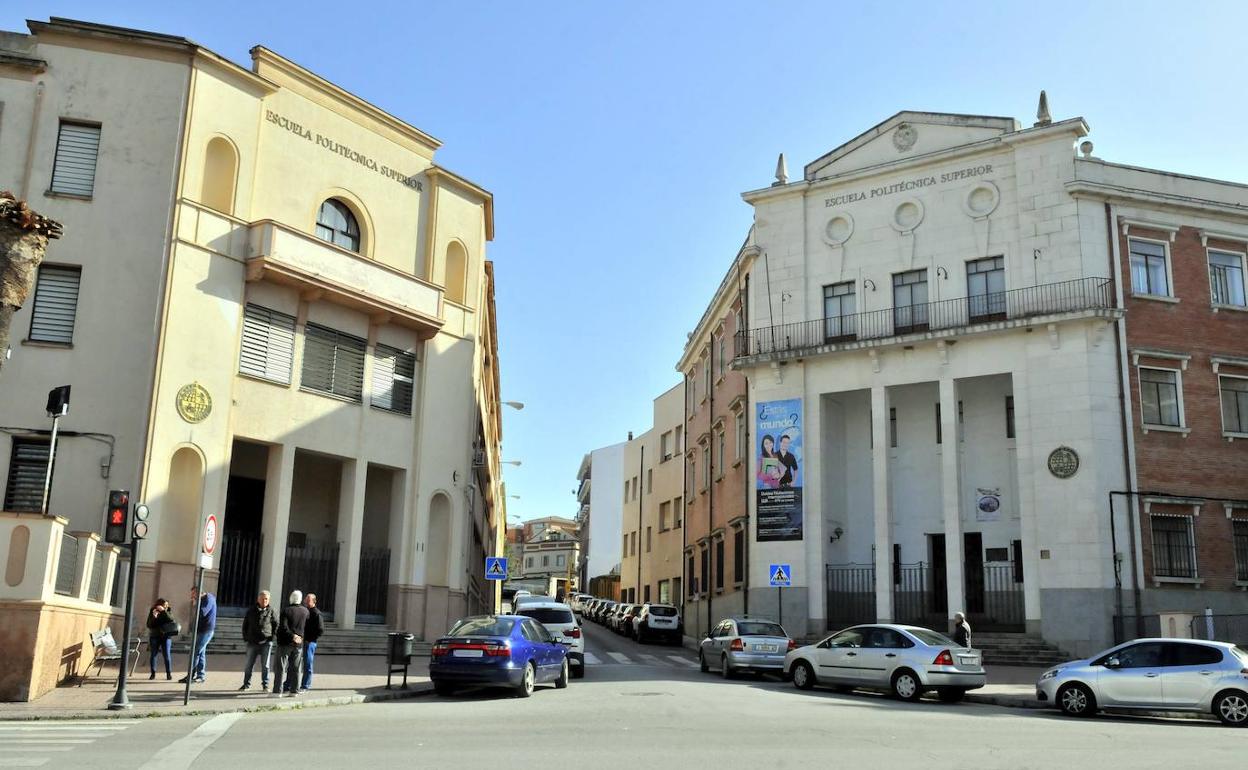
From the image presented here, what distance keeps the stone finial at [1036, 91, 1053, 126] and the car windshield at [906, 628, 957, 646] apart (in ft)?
58.0

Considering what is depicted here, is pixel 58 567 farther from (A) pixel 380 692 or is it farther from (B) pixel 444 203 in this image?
(B) pixel 444 203

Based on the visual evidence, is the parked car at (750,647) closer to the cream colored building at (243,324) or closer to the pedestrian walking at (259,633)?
the cream colored building at (243,324)

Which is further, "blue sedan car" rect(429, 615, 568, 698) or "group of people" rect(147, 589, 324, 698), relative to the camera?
"blue sedan car" rect(429, 615, 568, 698)

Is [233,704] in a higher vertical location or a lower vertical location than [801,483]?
lower

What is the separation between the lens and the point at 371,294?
2661cm

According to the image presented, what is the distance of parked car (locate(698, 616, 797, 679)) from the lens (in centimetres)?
2434

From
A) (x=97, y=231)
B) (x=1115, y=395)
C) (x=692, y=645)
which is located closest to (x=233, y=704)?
(x=97, y=231)

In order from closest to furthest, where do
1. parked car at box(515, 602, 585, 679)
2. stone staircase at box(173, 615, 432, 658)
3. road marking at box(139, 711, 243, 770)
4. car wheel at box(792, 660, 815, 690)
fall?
road marking at box(139, 711, 243, 770) < car wheel at box(792, 660, 815, 690) < stone staircase at box(173, 615, 432, 658) < parked car at box(515, 602, 585, 679)

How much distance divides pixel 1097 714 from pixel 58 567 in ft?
55.2

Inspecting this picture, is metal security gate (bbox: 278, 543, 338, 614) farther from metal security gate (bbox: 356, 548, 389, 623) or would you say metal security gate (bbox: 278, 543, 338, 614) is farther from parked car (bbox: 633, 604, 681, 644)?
parked car (bbox: 633, 604, 681, 644)

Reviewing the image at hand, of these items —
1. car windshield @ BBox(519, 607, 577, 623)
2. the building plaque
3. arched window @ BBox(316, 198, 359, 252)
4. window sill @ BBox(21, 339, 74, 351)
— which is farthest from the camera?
arched window @ BBox(316, 198, 359, 252)

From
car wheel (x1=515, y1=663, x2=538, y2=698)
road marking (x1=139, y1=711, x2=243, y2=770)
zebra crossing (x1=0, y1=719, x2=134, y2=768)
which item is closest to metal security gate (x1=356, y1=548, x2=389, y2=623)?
car wheel (x1=515, y1=663, x2=538, y2=698)

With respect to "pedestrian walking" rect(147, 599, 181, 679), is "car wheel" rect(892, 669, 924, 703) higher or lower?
lower

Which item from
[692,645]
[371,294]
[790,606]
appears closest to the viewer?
[371,294]
